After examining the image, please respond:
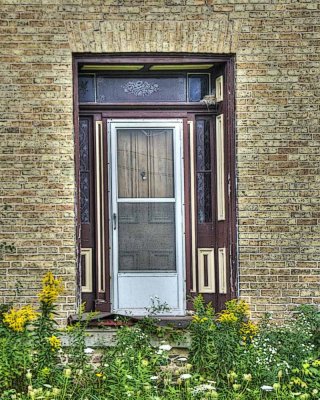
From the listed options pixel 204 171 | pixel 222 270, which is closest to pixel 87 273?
pixel 222 270

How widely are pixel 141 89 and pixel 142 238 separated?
1.72 metres

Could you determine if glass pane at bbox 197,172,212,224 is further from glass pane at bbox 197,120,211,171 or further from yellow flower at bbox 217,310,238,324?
yellow flower at bbox 217,310,238,324

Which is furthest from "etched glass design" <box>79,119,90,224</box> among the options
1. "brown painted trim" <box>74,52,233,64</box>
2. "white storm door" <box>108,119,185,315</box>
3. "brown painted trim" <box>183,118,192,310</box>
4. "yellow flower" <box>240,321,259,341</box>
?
"yellow flower" <box>240,321,259,341</box>

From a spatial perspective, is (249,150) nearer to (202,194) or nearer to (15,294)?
(202,194)

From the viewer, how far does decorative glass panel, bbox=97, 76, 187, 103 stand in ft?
39.7

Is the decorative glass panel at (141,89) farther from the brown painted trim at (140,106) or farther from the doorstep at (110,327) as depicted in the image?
the doorstep at (110,327)

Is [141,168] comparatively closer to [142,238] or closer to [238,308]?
[142,238]

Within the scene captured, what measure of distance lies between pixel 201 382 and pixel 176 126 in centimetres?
382

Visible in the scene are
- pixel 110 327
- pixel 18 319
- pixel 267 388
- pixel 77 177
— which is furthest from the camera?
pixel 77 177

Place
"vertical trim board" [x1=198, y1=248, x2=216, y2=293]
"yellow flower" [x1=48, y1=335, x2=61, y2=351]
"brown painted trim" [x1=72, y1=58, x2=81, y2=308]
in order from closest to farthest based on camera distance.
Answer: "yellow flower" [x1=48, y1=335, x2=61, y2=351]
"brown painted trim" [x1=72, y1=58, x2=81, y2=308]
"vertical trim board" [x1=198, y1=248, x2=216, y2=293]

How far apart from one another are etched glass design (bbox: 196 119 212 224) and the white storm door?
0.23 m

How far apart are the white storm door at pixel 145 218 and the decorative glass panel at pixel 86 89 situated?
38cm

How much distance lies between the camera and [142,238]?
12.1m

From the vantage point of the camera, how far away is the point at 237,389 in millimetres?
8898
